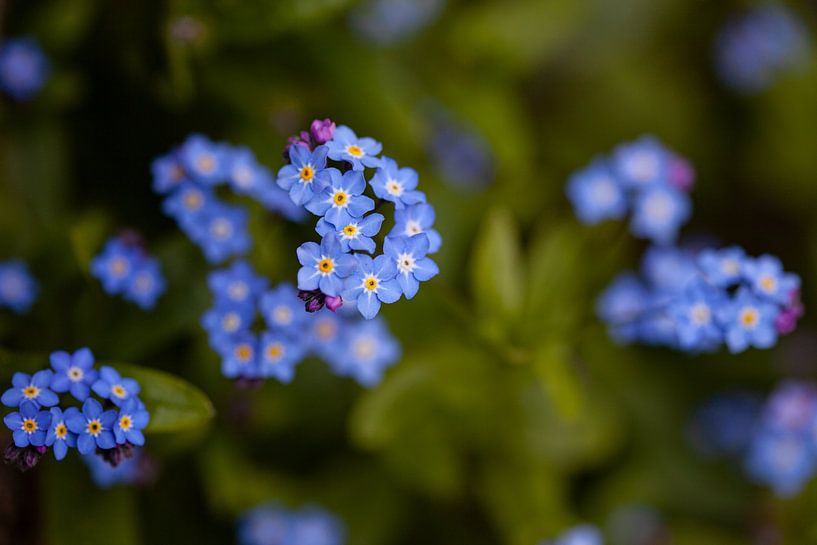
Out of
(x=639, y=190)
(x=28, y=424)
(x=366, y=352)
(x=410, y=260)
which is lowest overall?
(x=28, y=424)

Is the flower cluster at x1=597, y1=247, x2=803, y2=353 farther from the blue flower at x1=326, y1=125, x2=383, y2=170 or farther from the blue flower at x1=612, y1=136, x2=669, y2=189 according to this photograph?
the blue flower at x1=326, y1=125, x2=383, y2=170

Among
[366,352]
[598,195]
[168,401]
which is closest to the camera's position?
[168,401]

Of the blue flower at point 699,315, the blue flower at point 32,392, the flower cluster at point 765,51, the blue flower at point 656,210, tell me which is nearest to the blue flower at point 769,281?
the blue flower at point 699,315

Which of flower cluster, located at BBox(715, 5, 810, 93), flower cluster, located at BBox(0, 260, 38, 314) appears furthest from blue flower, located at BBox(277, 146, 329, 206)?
flower cluster, located at BBox(715, 5, 810, 93)

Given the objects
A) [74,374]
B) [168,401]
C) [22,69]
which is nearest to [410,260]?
[168,401]

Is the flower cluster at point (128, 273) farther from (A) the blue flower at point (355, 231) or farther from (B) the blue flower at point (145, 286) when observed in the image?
(A) the blue flower at point (355, 231)

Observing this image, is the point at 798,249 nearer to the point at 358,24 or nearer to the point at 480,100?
the point at 480,100

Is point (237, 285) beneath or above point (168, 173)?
beneath

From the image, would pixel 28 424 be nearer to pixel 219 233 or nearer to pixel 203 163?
pixel 219 233
